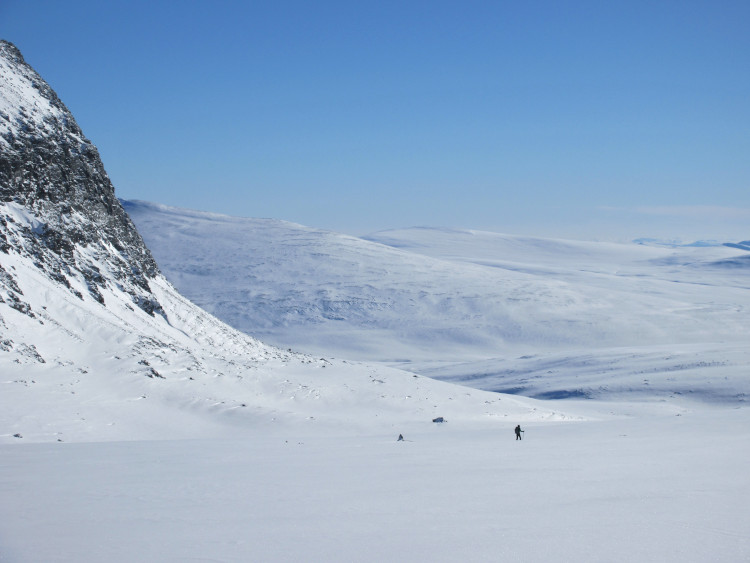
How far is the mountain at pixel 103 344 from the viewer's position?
951 inches

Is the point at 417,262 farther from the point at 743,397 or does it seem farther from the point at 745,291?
the point at 743,397

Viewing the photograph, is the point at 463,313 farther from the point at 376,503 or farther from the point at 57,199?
the point at 376,503

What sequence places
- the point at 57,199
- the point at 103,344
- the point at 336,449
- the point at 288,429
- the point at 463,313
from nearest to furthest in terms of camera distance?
the point at 336,449 → the point at 288,429 → the point at 103,344 → the point at 57,199 → the point at 463,313

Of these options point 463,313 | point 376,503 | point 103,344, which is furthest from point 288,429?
point 463,313

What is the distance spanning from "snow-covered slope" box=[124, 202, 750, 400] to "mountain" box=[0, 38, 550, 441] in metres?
23.0

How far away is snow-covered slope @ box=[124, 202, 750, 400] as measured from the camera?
5431 cm

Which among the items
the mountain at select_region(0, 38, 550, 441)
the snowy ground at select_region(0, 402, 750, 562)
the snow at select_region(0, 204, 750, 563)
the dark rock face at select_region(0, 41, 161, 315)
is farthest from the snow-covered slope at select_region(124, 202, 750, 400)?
the snowy ground at select_region(0, 402, 750, 562)

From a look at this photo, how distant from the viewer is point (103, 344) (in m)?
29.3

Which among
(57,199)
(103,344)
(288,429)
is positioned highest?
(57,199)

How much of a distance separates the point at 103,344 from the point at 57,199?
39.1 ft

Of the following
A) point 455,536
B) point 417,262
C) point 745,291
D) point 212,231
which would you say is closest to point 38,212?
point 455,536

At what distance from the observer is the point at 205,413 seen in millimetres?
26047

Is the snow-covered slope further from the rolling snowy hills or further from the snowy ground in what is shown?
the snowy ground

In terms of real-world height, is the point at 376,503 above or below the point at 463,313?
below
